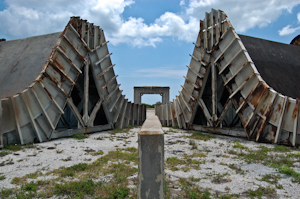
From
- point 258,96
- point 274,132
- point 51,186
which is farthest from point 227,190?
point 258,96

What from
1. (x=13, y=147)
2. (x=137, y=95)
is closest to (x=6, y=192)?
(x=13, y=147)

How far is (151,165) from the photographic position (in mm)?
2451

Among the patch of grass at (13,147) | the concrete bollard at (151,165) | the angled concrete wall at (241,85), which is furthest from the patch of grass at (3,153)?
the angled concrete wall at (241,85)

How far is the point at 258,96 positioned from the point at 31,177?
26.7 feet

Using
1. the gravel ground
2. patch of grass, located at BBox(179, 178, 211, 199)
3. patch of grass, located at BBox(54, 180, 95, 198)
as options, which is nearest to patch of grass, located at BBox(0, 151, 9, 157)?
the gravel ground

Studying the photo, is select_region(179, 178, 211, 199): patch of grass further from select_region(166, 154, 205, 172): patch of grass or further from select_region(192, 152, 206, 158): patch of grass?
select_region(192, 152, 206, 158): patch of grass

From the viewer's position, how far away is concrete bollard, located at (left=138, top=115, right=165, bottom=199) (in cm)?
242

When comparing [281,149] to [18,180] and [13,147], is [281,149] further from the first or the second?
[13,147]

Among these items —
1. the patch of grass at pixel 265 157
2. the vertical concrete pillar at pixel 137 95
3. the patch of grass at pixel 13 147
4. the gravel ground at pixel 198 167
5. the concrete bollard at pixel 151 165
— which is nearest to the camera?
the concrete bollard at pixel 151 165

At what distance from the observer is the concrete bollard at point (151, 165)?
2.42 metres

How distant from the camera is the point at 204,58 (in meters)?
12.1

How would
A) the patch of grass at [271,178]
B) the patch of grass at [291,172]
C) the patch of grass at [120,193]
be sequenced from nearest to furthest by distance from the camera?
the patch of grass at [120,193] < the patch of grass at [271,178] < the patch of grass at [291,172]

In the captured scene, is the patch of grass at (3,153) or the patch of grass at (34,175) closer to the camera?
the patch of grass at (34,175)

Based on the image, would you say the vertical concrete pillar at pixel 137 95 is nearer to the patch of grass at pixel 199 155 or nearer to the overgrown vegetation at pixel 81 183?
the patch of grass at pixel 199 155
